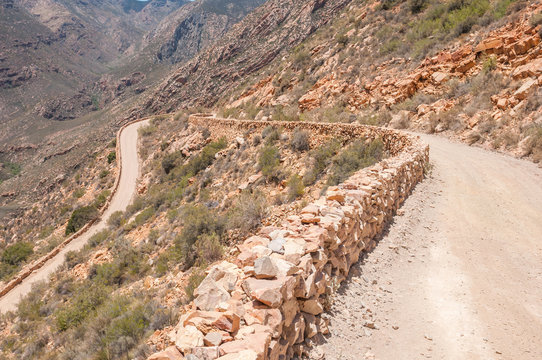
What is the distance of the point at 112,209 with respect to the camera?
2483 centimetres

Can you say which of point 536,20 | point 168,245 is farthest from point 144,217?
point 536,20

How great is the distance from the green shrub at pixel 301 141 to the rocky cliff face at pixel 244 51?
40962 mm

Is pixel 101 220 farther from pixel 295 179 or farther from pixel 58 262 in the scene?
pixel 295 179

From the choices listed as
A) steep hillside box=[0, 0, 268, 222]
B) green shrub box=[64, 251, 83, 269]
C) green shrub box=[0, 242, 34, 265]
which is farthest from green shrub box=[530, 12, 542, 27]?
steep hillside box=[0, 0, 268, 222]

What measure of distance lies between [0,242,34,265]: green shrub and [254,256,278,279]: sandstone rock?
79.7ft

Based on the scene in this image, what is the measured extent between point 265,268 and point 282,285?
29 centimetres

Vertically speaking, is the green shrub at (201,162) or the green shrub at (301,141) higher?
the green shrub at (301,141)

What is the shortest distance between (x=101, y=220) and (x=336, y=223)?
79.1 feet

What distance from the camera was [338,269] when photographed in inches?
166

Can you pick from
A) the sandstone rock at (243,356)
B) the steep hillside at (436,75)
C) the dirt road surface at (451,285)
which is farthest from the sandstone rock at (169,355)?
the steep hillside at (436,75)

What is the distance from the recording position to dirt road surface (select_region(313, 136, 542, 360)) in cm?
342

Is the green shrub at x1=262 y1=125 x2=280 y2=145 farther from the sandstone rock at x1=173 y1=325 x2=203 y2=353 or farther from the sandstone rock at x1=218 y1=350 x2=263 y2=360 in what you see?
the sandstone rock at x1=218 y1=350 x2=263 y2=360

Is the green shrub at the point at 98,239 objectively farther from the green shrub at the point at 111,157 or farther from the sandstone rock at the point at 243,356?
the green shrub at the point at 111,157

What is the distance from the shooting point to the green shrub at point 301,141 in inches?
549
